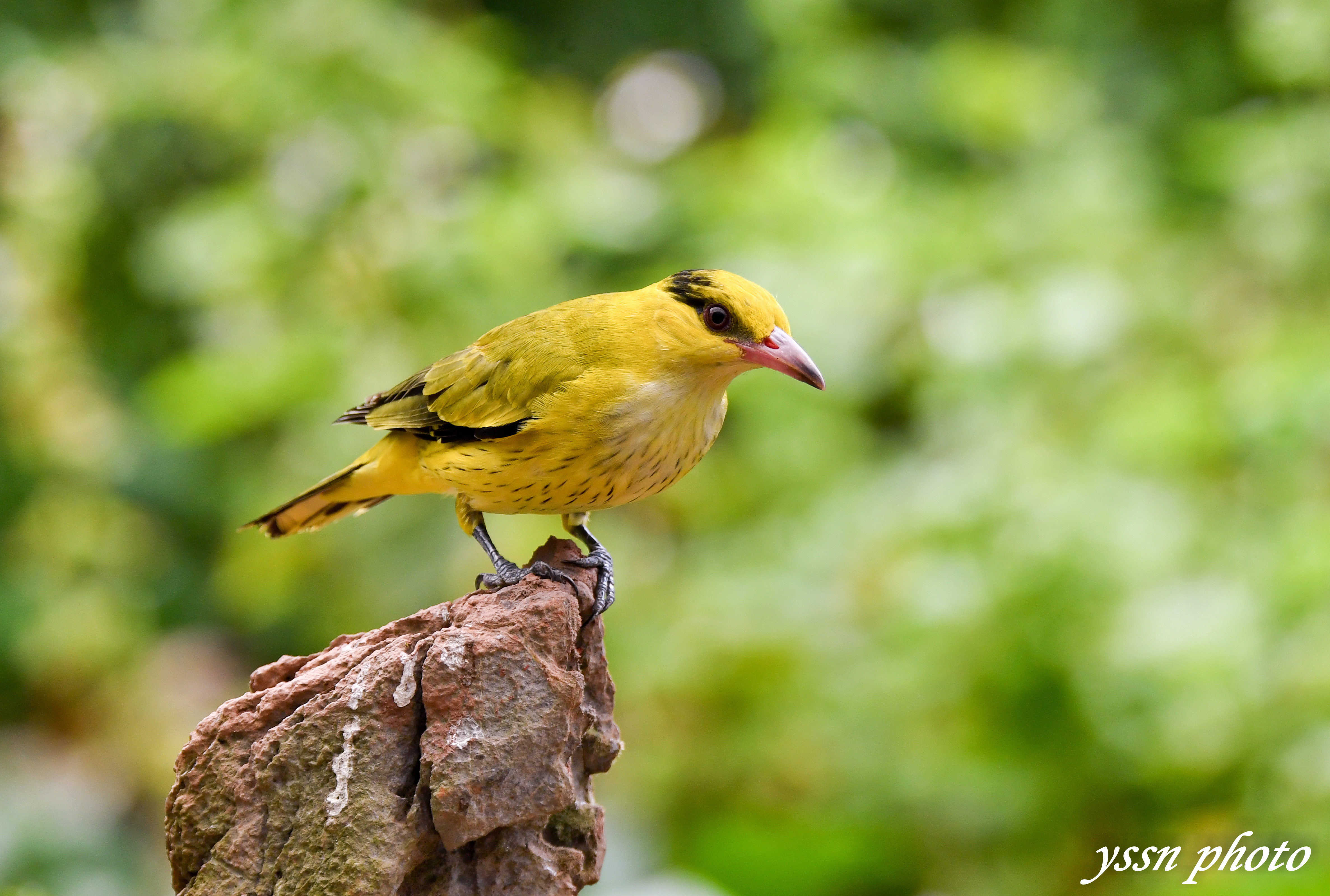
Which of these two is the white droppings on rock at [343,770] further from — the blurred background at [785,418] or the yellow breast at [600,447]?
the blurred background at [785,418]

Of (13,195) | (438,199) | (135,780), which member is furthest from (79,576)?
(438,199)

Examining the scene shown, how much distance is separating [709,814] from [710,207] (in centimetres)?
306

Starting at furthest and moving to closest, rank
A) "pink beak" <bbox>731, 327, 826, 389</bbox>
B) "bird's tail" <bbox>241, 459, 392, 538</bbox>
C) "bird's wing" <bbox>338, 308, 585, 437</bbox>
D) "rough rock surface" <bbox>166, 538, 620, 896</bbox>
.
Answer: "bird's tail" <bbox>241, 459, 392, 538</bbox> < "bird's wing" <bbox>338, 308, 585, 437</bbox> < "pink beak" <bbox>731, 327, 826, 389</bbox> < "rough rock surface" <bbox>166, 538, 620, 896</bbox>

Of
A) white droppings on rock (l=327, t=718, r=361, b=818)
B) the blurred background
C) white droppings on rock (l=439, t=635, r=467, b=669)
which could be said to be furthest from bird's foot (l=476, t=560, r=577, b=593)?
the blurred background

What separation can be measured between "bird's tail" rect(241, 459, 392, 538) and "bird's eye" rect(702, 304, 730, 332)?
3.78 ft

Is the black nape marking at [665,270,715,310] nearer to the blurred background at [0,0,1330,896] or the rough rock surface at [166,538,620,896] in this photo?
the rough rock surface at [166,538,620,896]

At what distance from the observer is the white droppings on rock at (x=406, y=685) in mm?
2676

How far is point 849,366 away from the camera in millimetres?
6270

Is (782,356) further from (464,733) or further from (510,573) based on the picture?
(464,733)

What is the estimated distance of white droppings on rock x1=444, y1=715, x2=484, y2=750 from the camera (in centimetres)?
262

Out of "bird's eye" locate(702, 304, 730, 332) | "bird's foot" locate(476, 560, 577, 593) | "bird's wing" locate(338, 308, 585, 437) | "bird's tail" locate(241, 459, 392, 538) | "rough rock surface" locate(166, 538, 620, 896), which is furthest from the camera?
"bird's tail" locate(241, 459, 392, 538)

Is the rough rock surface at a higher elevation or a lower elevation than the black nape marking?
lower

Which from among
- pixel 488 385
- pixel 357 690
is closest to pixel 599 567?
pixel 488 385

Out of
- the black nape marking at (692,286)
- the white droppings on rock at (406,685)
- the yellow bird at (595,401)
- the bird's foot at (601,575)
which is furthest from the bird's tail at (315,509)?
the white droppings on rock at (406,685)
